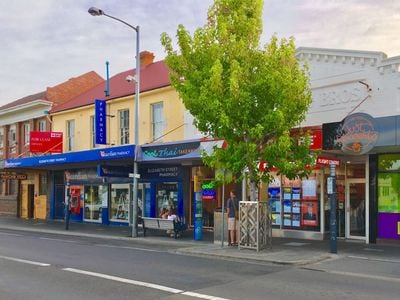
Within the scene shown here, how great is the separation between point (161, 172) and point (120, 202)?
4.25m

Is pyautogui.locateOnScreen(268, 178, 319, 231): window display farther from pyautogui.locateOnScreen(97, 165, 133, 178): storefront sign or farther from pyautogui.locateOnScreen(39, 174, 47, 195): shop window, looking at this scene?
pyautogui.locateOnScreen(39, 174, 47, 195): shop window

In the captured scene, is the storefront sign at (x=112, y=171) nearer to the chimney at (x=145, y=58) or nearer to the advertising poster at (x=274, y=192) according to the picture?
the advertising poster at (x=274, y=192)

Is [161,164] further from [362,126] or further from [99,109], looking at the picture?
[362,126]

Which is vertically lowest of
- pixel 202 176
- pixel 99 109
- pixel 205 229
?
pixel 205 229

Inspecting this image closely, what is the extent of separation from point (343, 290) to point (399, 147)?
707cm

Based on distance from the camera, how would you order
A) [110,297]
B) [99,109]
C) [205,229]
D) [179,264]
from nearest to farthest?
[110,297], [179,264], [205,229], [99,109]

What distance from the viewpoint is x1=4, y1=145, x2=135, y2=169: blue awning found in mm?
21547

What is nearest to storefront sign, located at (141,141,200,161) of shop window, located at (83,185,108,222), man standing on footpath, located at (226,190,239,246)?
man standing on footpath, located at (226,190,239,246)

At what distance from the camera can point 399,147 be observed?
48.5 ft

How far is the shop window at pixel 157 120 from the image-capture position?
24.3 m

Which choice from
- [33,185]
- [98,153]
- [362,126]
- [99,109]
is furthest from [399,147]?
[33,185]

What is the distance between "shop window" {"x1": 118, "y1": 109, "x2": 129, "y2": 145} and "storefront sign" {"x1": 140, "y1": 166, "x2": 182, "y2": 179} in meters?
2.28

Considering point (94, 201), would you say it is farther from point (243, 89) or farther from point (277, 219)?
point (243, 89)

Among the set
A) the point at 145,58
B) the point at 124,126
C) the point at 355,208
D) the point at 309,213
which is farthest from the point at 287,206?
the point at 145,58
